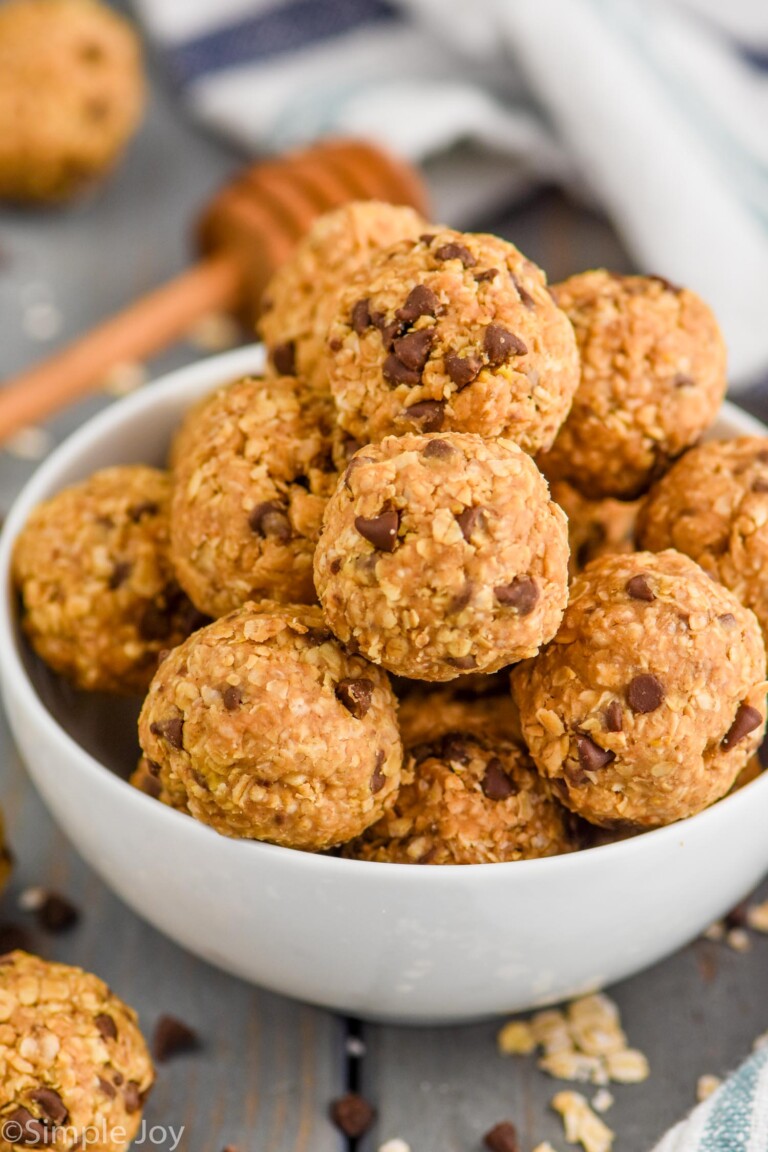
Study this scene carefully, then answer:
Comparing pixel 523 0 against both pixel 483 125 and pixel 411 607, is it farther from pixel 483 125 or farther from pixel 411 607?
pixel 411 607

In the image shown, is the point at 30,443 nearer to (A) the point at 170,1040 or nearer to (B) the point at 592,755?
(A) the point at 170,1040

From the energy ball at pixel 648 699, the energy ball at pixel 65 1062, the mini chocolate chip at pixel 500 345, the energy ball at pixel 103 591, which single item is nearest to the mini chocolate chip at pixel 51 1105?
the energy ball at pixel 65 1062

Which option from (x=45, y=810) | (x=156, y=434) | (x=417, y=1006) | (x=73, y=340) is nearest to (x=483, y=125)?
(x=73, y=340)

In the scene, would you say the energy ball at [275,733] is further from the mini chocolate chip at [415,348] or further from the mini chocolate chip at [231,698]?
the mini chocolate chip at [415,348]

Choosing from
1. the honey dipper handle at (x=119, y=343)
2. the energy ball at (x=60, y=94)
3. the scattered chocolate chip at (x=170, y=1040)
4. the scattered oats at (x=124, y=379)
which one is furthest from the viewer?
the energy ball at (x=60, y=94)

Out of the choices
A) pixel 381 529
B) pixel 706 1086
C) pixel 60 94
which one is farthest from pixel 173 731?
pixel 60 94
